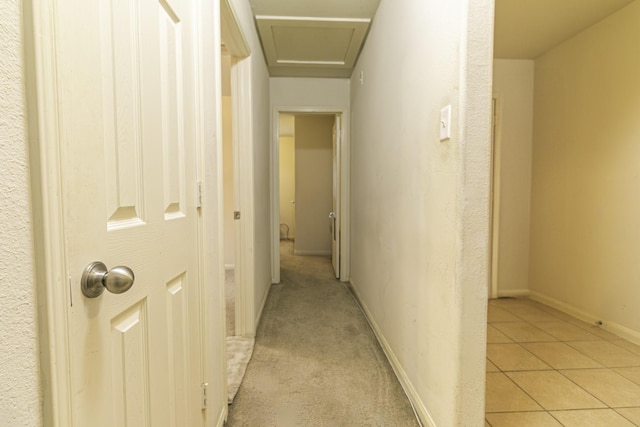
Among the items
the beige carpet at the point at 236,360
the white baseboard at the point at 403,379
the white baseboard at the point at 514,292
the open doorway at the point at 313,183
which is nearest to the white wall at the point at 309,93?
the open doorway at the point at 313,183

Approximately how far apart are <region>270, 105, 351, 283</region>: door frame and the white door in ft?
7.89

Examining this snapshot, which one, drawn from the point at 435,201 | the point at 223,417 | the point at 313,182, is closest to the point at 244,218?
the point at 223,417

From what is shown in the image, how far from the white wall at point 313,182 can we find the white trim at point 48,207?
4821 mm

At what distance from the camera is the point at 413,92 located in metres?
1.56

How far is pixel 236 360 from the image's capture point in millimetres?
1940

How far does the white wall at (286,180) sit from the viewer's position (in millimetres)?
7090

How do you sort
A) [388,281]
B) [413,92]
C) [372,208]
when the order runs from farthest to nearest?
1. [372,208]
2. [388,281]
3. [413,92]

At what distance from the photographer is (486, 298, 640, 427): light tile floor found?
147 cm

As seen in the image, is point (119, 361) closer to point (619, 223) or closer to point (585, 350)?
point (585, 350)

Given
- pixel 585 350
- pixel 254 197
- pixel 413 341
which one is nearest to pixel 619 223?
pixel 585 350

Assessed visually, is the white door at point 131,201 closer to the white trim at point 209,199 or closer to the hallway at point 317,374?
the white trim at point 209,199

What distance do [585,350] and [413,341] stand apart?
1.45m

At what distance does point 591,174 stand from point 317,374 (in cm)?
268

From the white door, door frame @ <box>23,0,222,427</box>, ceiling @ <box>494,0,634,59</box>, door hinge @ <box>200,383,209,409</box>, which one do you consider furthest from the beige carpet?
ceiling @ <box>494,0,634,59</box>
